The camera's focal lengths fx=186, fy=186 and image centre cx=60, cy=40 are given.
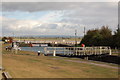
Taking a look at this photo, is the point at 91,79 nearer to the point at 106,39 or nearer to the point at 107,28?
the point at 106,39

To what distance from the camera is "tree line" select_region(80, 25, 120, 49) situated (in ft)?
214

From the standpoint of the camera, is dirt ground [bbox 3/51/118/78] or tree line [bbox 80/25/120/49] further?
tree line [bbox 80/25/120/49]

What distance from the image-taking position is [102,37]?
7356 cm

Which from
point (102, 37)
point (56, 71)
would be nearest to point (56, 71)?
point (56, 71)

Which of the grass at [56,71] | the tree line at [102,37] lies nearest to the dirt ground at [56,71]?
the grass at [56,71]

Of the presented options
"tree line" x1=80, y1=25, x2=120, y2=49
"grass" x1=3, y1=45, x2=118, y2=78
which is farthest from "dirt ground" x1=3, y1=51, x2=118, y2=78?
"tree line" x1=80, y1=25, x2=120, y2=49

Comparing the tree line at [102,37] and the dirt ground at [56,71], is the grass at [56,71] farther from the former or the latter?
the tree line at [102,37]

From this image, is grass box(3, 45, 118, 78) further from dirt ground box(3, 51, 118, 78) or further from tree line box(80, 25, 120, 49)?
tree line box(80, 25, 120, 49)

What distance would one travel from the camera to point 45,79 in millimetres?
13781

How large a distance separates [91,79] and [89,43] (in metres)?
65.8

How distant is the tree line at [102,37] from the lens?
6538 cm

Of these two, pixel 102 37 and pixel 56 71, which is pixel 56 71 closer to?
pixel 56 71

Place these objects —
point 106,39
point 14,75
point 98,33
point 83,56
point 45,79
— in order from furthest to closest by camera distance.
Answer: point 98,33, point 106,39, point 83,56, point 14,75, point 45,79

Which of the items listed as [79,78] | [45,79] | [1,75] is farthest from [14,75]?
[79,78]
